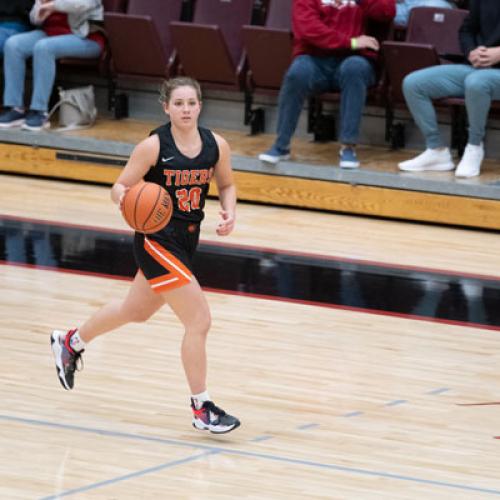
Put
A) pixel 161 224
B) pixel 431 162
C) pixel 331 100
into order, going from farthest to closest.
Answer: pixel 331 100 < pixel 431 162 < pixel 161 224

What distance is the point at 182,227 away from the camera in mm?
4871

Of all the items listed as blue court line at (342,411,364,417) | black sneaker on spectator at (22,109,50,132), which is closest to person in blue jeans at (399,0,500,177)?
black sneaker on spectator at (22,109,50,132)

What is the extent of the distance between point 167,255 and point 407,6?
206 inches

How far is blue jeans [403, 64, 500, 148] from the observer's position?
8492 millimetres

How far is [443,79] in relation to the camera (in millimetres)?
8695

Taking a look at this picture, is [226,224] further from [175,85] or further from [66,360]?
[66,360]

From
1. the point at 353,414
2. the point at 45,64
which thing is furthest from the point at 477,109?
the point at 353,414

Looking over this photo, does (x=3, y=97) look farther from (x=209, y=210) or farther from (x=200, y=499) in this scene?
(x=200, y=499)

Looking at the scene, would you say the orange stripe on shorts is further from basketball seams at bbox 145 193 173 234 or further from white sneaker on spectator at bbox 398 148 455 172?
white sneaker on spectator at bbox 398 148 455 172

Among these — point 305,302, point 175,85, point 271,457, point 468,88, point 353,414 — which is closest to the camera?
point 271,457

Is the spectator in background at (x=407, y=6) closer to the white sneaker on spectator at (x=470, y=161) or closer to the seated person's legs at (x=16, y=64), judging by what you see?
the white sneaker on spectator at (x=470, y=161)

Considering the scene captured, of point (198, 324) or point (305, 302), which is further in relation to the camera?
point (305, 302)

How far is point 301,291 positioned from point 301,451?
100 inches

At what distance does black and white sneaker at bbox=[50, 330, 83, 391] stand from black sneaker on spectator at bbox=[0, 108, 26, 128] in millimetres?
5061
